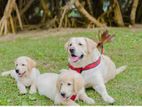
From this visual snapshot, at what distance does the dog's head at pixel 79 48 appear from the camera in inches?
229

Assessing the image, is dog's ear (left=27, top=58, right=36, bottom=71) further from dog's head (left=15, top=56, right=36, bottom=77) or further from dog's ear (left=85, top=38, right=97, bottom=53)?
dog's ear (left=85, top=38, right=97, bottom=53)

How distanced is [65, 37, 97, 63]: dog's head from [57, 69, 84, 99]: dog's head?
26.8 inches

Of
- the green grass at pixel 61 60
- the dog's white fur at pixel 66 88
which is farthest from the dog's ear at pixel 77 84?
the green grass at pixel 61 60

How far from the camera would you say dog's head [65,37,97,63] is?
5820 mm

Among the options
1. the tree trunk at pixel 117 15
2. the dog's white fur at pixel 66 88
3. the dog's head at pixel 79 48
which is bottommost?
the tree trunk at pixel 117 15

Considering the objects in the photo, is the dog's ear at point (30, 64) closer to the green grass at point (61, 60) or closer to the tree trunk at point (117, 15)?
the green grass at point (61, 60)

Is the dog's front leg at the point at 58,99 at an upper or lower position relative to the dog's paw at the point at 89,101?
upper

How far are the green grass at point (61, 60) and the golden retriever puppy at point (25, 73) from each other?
0.11 m

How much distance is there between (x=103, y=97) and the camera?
5.68 m

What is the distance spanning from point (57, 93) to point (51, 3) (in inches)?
367

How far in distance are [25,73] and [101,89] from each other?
99 cm

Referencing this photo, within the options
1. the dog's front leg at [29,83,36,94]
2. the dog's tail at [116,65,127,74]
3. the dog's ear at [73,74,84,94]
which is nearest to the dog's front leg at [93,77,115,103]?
the dog's ear at [73,74,84,94]

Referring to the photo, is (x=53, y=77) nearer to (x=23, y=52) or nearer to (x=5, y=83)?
(x=5, y=83)

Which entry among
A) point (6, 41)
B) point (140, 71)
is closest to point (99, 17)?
point (6, 41)
